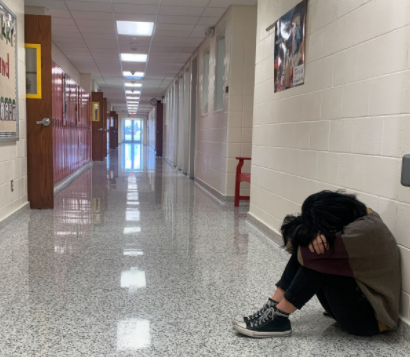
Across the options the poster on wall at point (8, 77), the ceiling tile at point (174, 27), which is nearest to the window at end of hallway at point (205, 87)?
the ceiling tile at point (174, 27)

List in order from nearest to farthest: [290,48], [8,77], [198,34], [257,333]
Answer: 1. [257,333]
2. [290,48]
3. [8,77]
4. [198,34]

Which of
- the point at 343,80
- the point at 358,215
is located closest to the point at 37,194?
the point at 343,80

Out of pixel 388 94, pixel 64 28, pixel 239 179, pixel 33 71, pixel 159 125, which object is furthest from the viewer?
pixel 159 125

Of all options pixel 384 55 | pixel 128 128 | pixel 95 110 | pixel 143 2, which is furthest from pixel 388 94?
pixel 128 128

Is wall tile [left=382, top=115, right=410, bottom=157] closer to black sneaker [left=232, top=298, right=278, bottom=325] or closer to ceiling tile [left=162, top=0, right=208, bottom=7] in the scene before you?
black sneaker [left=232, top=298, right=278, bottom=325]

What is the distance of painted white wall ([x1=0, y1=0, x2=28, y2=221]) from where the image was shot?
434 centimetres

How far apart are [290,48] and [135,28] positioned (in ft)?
14.7

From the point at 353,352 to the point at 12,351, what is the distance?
4.73 ft

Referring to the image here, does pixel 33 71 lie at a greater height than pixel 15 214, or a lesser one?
greater

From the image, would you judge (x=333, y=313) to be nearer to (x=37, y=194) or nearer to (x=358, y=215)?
(x=358, y=215)

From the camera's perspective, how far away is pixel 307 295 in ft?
6.28

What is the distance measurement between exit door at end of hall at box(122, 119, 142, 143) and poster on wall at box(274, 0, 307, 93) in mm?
43849

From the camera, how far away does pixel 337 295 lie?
6.23 ft

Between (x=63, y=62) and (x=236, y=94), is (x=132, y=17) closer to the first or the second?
(x=236, y=94)
